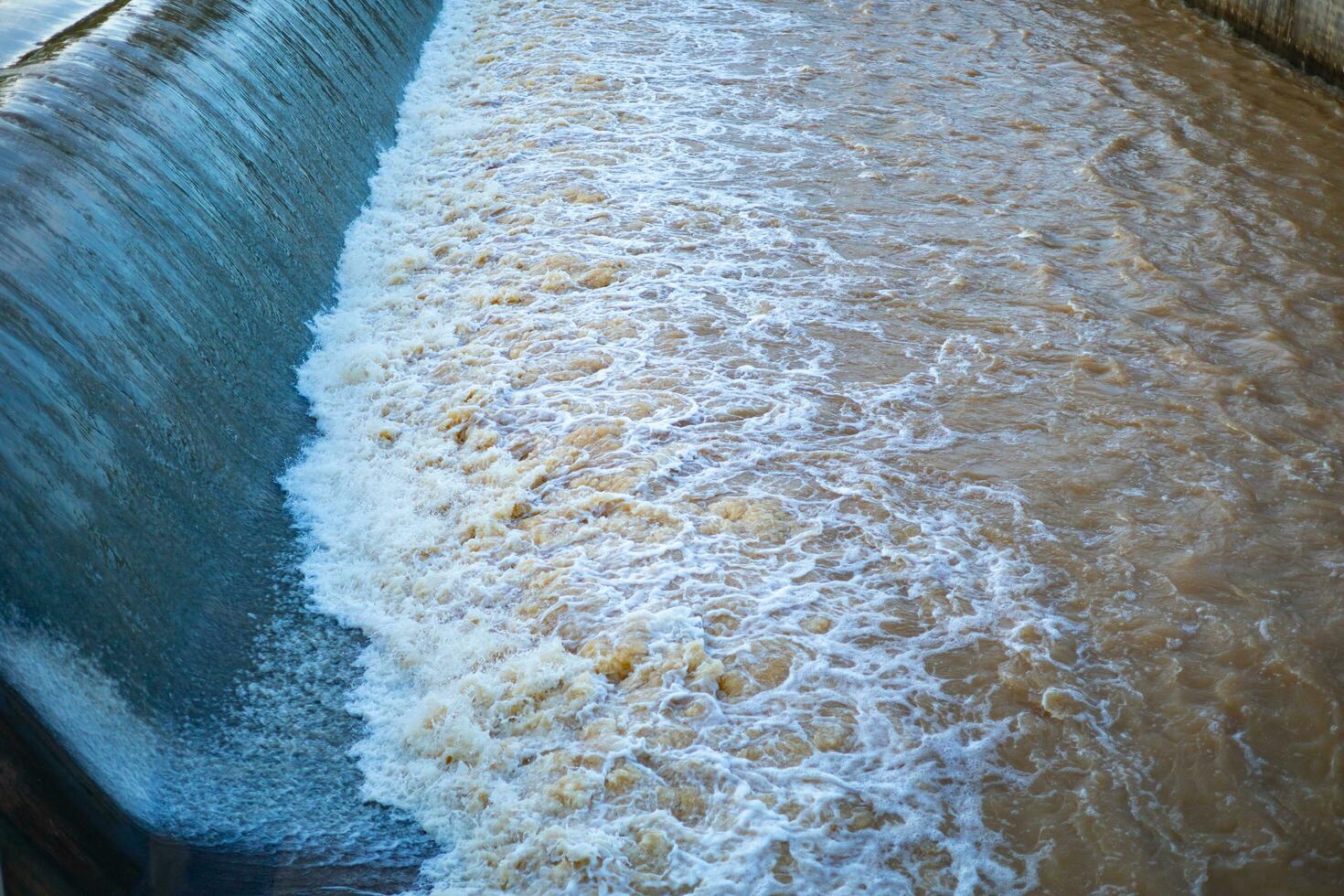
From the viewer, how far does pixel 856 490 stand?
204 inches

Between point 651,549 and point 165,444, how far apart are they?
2189 millimetres

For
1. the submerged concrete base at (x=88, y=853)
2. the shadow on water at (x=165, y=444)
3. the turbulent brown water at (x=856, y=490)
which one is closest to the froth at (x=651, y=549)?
the turbulent brown water at (x=856, y=490)

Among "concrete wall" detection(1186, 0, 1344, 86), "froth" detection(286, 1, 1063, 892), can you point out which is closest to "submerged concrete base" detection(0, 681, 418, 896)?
"froth" detection(286, 1, 1063, 892)

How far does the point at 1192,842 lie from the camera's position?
3648mm

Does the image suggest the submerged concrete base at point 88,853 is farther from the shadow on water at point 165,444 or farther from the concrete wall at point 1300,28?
the concrete wall at point 1300,28

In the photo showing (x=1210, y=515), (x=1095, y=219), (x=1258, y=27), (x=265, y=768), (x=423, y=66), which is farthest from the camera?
(x=423, y=66)

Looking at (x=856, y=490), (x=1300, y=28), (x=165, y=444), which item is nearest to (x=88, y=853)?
(x=165, y=444)

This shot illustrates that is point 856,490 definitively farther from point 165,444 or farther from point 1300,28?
point 1300,28

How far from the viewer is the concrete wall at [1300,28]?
28.2 ft

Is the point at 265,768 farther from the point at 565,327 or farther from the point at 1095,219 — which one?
the point at 1095,219

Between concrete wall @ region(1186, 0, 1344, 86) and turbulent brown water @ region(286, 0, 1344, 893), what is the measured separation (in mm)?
237

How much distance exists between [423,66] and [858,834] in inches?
367

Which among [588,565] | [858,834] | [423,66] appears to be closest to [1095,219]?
[588,565]

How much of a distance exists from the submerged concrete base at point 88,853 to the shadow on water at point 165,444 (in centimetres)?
2
